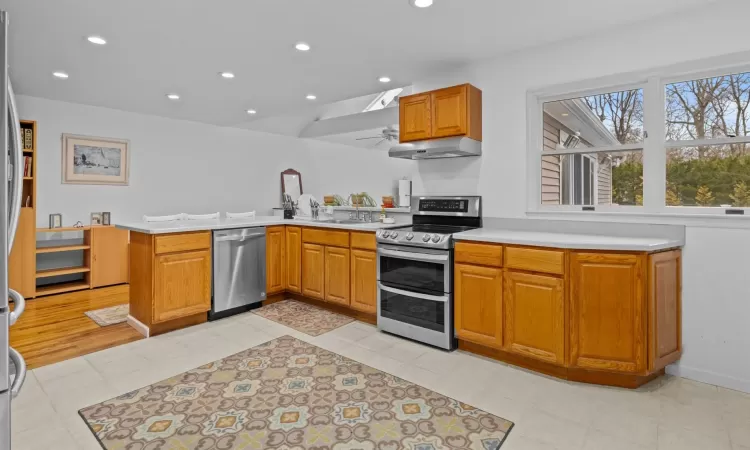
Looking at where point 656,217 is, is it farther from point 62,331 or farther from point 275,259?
point 62,331

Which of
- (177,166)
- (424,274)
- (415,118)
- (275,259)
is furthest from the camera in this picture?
(177,166)

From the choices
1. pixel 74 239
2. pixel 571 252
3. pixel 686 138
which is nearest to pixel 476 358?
pixel 571 252

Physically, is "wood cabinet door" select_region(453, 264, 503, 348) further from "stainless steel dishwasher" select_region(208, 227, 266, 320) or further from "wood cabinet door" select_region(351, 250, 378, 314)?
"stainless steel dishwasher" select_region(208, 227, 266, 320)

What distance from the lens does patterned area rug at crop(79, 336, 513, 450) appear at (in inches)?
78.2

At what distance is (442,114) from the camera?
3.57m

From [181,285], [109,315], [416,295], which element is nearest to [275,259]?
[181,285]

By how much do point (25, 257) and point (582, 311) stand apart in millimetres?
5787

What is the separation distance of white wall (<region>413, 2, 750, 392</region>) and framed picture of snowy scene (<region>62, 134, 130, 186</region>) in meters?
5.03

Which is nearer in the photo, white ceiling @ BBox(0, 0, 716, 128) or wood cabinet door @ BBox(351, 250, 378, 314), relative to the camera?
white ceiling @ BBox(0, 0, 716, 128)

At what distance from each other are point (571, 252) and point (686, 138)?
1.24 meters

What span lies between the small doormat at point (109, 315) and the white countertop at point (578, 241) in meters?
3.40

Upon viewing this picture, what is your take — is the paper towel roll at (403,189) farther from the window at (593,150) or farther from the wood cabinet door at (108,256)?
the window at (593,150)

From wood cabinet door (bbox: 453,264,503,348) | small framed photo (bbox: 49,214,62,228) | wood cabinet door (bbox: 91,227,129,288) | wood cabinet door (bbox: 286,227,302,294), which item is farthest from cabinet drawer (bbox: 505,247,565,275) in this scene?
small framed photo (bbox: 49,214,62,228)

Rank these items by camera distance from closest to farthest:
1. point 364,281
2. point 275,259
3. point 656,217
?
point 656,217
point 364,281
point 275,259
